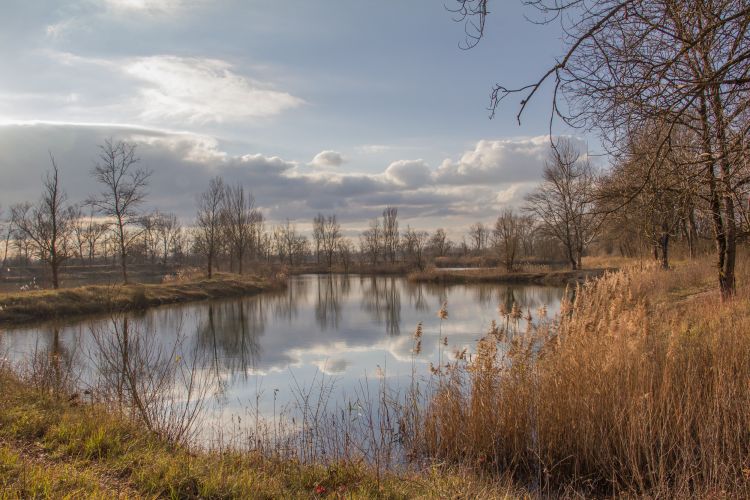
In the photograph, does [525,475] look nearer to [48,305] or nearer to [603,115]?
[603,115]

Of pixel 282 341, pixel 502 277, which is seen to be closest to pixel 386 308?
pixel 282 341

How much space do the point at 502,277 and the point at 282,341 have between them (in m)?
25.5

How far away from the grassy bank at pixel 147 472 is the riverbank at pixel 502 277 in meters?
29.6

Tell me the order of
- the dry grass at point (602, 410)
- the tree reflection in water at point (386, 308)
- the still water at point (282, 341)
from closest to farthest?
the dry grass at point (602, 410) → the still water at point (282, 341) → the tree reflection in water at point (386, 308)

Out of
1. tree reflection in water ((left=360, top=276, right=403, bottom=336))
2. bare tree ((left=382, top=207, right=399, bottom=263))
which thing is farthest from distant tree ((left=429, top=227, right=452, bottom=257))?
tree reflection in water ((left=360, top=276, right=403, bottom=336))

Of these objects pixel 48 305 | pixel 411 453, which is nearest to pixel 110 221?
pixel 48 305

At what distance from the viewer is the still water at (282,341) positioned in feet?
27.2

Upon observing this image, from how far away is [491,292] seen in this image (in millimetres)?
28109

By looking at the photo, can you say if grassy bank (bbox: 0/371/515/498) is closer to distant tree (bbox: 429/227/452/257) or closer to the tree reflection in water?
the tree reflection in water

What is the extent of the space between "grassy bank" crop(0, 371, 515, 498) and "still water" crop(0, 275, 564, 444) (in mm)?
960

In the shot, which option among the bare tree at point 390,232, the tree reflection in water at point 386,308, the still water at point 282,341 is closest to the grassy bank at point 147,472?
the still water at point 282,341

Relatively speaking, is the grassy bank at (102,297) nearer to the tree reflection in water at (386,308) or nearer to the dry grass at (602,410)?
the tree reflection in water at (386,308)

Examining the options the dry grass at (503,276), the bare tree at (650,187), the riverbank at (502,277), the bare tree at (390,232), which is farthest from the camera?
the bare tree at (390,232)

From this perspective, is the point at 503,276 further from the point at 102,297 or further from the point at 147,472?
the point at 147,472
